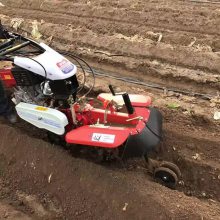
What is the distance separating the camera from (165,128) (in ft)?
20.1

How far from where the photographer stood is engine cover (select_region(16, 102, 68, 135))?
5000 mm

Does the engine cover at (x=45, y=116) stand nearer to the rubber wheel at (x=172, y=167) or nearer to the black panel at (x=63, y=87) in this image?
the black panel at (x=63, y=87)

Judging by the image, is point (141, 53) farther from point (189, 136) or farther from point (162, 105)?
point (189, 136)

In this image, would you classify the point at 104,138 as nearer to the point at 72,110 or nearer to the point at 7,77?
the point at 72,110

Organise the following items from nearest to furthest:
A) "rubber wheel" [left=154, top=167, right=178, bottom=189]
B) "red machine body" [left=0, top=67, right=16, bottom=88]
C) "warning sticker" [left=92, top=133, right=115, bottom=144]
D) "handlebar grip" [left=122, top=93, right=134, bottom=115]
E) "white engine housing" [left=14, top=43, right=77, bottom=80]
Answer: "warning sticker" [left=92, top=133, right=115, bottom=144] → "handlebar grip" [left=122, top=93, right=134, bottom=115] → "rubber wheel" [left=154, top=167, right=178, bottom=189] → "white engine housing" [left=14, top=43, right=77, bottom=80] → "red machine body" [left=0, top=67, right=16, bottom=88]

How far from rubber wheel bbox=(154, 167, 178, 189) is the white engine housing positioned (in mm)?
1613

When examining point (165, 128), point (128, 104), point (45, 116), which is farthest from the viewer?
point (165, 128)

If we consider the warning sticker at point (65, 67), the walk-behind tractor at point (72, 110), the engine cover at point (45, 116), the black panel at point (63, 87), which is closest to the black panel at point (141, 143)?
the walk-behind tractor at point (72, 110)

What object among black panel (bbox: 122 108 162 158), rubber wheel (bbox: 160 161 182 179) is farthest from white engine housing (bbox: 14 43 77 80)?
rubber wheel (bbox: 160 161 182 179)

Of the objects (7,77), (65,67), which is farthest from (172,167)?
(7,77)

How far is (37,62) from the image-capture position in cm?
510

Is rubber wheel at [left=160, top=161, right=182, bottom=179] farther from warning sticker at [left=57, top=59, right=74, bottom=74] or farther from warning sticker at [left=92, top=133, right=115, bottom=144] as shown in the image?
warning sticker at [left=57, top=59, right=74, bottom=74]

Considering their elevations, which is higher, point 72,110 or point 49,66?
point 49,66

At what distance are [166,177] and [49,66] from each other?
6.49 feet
